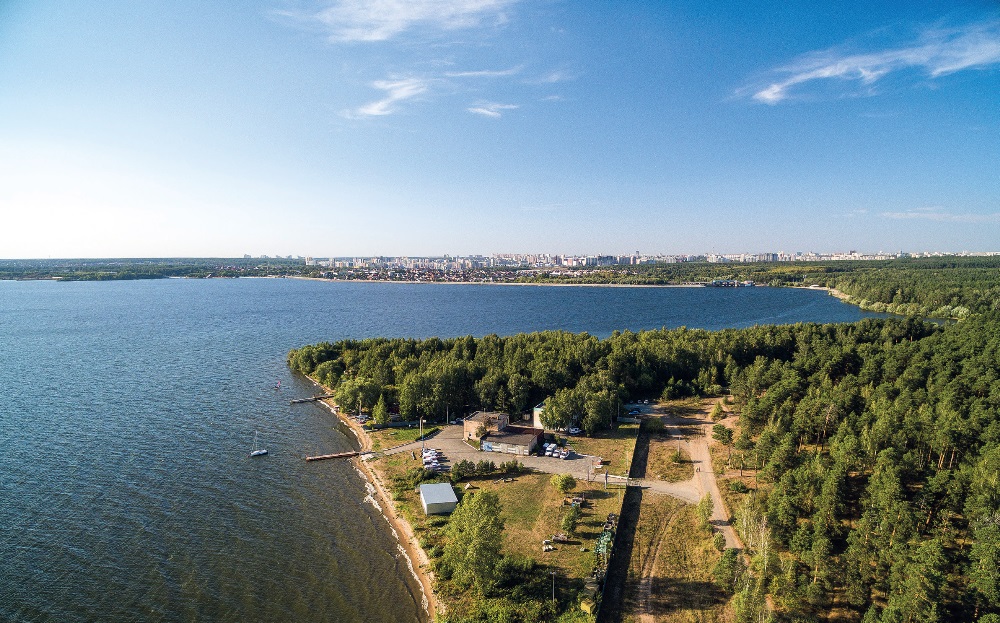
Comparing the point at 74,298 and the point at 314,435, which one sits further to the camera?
the point at 74,298

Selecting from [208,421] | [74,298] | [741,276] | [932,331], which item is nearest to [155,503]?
[208,421]

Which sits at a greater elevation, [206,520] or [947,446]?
[947,446]

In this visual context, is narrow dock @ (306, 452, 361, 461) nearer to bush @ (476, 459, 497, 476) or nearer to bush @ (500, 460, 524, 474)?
bush @ (476, 459, 497, 476)

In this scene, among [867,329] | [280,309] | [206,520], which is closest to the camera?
[206,520]

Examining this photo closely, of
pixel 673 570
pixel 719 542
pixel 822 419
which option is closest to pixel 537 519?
pixel 673 570

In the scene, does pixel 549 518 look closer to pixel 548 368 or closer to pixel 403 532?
pixel 403 532

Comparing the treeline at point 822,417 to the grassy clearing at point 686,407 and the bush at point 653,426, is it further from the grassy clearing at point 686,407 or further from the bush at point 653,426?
the bush at point 653,426

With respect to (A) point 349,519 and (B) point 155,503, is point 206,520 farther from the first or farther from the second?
(A) point 349,519
